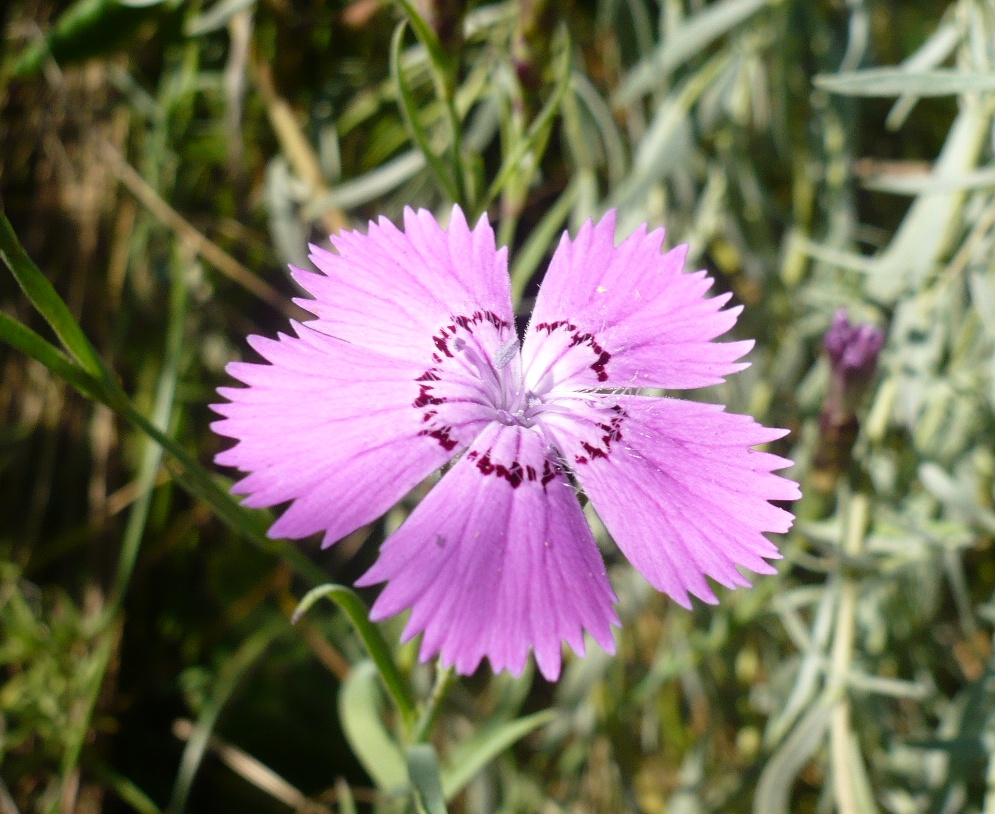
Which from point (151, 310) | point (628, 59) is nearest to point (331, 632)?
point (151, 310)

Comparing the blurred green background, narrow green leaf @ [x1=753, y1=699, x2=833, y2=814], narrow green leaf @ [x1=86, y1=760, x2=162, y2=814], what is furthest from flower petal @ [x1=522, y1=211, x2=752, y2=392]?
narrow green leaf @ [x1=86, y1=760, x2=162, y2=814]

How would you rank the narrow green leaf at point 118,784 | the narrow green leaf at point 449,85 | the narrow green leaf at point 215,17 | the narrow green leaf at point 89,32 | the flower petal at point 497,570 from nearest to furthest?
the flower petal at point 497,570, the narrow green leaf at point 449,85, the narrow green leaf at point 215,17, the narrow green leaf at point 118,784, the narrow green leaf at point 89,32

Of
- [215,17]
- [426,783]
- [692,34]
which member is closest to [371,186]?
[215,17]

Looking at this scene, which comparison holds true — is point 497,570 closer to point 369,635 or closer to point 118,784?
point 369,635

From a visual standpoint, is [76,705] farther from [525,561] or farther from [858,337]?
[858,337]

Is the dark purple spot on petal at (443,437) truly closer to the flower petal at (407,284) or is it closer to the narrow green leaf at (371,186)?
the flower petal at (407,284)

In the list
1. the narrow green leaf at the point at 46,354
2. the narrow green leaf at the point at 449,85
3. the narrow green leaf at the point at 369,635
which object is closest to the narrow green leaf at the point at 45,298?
the narrow green leaf at the point at 46,354

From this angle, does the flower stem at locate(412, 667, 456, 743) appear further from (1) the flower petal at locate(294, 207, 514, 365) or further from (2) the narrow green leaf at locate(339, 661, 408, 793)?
(1) the flower petal at locate(294, 207, 514, 365)
